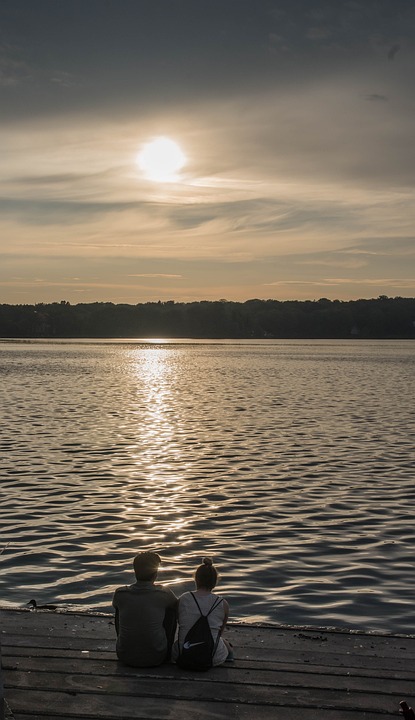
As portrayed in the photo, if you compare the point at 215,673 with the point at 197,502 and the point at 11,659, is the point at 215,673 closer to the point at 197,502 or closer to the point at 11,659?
the point at 11,659

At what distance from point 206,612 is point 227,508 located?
43.1ft

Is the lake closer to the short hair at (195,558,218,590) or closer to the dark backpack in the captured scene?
the short hair at (195,558,218,590)

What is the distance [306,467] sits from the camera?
1174 inches

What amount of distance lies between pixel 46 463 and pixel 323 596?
678 inches

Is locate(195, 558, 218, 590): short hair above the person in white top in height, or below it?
above

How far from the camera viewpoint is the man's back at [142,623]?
31.7ft

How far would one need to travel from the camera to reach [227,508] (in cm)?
2297

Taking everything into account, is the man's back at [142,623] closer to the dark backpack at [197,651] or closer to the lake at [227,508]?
the dark backpack at [197,651]

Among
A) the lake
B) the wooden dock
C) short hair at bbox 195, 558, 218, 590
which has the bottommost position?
the lake

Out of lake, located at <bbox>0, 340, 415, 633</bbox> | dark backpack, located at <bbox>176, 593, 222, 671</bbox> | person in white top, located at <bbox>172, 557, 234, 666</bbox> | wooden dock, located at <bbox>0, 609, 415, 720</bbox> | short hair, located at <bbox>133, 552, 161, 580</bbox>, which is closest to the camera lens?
wooden dock, located at <bbox>0, 609, 415, 720</bbox>

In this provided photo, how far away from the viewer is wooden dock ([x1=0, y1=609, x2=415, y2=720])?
8.55 metres

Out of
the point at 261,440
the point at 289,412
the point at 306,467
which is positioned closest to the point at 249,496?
the point at 306,467

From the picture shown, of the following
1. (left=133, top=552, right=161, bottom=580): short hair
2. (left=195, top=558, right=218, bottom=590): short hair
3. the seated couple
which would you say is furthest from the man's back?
(left=195, top=558, right=218, bottom=590): short hair

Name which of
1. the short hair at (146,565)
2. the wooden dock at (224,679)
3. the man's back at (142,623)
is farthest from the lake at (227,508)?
the short hair at (146,565)
